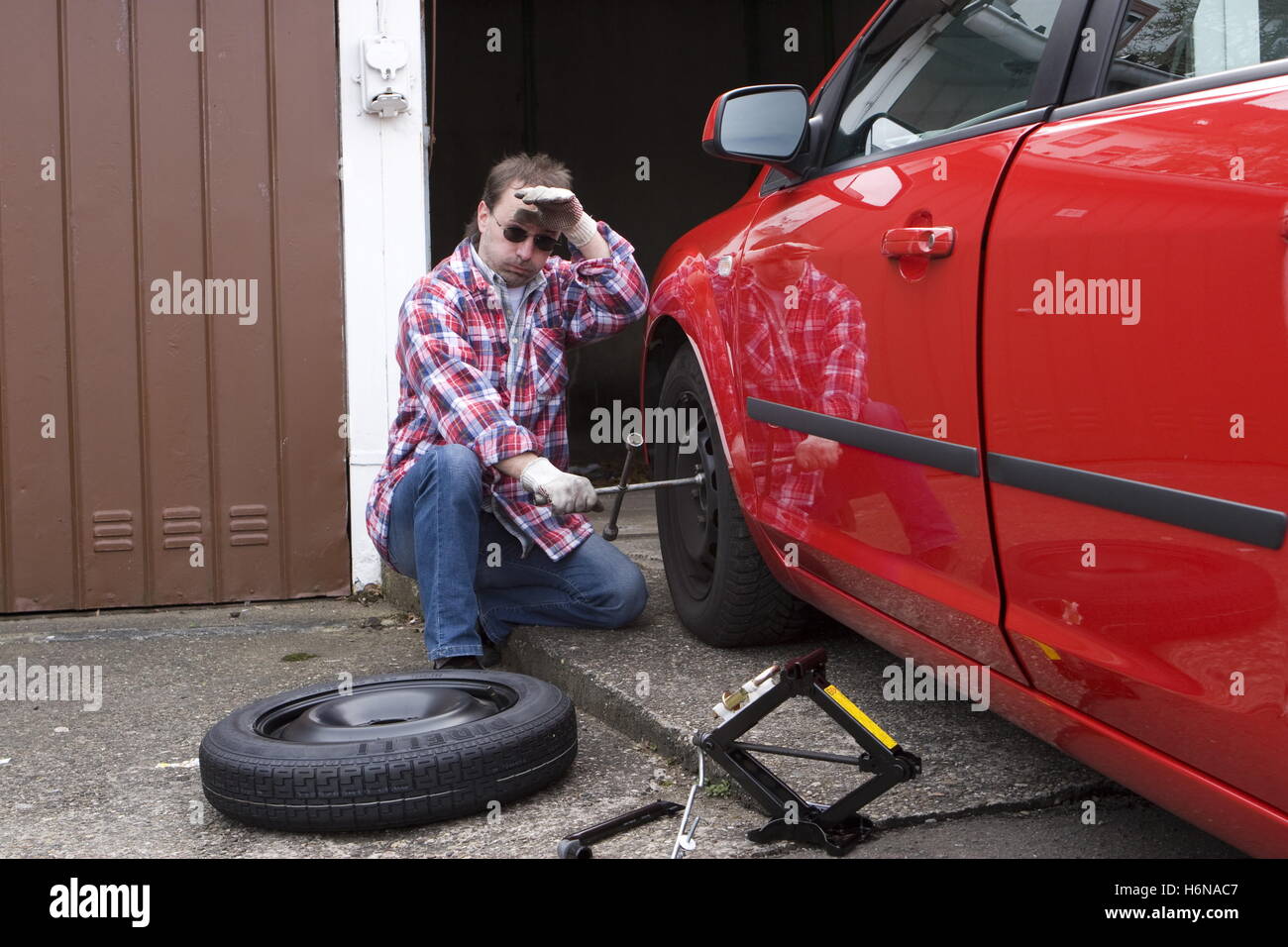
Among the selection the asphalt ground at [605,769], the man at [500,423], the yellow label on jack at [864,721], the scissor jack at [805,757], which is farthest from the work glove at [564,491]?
the yellow label on jack at [864,721]

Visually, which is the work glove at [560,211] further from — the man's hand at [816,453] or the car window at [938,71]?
the man's hand at [816,453]

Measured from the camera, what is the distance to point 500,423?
10.1 ft

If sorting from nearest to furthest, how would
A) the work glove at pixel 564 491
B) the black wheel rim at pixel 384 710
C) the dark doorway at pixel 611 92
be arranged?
the black wheel rim at pixel 384 710
the work glove at pixel 564 491
the dark doorway at pixel 611 92

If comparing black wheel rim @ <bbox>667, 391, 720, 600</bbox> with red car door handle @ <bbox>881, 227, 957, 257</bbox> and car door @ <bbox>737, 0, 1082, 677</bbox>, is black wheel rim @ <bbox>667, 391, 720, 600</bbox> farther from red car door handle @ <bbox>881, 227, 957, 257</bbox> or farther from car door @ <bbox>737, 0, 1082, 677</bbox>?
red car door handle @ <bbox>881, 227, 957, 257</bbox>

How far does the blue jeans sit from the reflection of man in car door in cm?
83

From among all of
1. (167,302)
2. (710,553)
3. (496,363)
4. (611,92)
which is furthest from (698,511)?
(611,92)

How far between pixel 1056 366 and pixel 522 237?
200cm

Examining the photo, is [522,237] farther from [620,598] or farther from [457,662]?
[457,662]

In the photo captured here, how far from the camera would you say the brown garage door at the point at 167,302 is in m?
4.13

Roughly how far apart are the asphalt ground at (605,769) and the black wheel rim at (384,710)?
196mm

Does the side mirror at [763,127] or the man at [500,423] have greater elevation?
the side mirror at [763,127]

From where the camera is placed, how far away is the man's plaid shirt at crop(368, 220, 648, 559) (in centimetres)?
318

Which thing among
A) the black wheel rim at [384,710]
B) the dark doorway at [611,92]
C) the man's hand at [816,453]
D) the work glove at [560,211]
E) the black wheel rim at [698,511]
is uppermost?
the dark doorway at [611,92]
